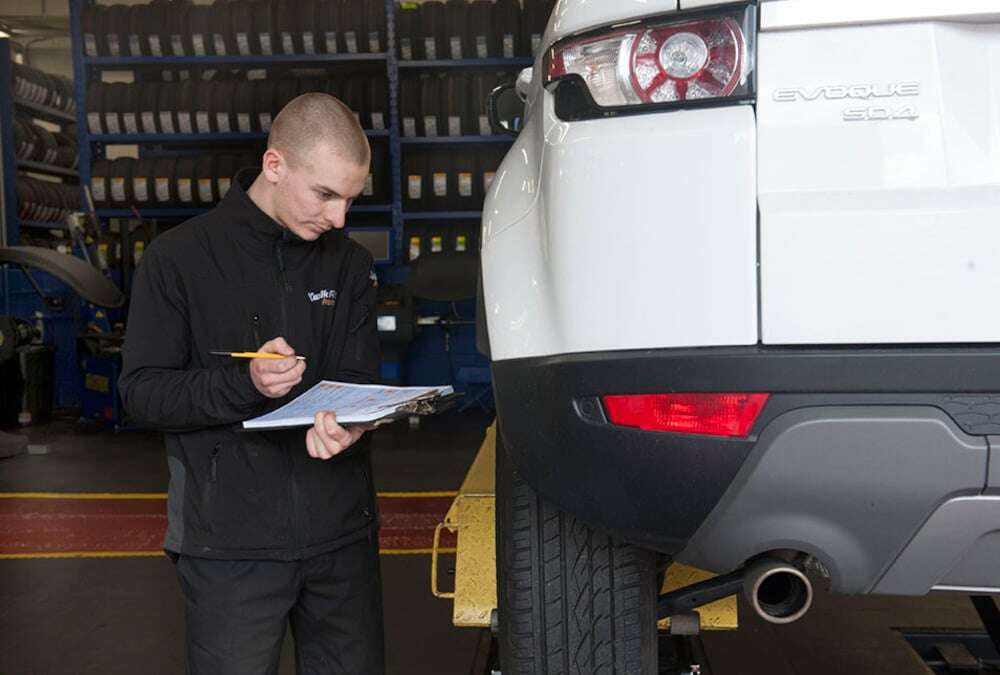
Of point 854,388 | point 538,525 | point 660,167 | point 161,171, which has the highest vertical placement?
point 161,171

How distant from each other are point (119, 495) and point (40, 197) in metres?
7.43

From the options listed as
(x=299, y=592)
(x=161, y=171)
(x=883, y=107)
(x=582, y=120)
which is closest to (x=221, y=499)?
(x=299, y=592)

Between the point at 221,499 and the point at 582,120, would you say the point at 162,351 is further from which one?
the point at 582,120

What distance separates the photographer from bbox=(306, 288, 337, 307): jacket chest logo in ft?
6.57

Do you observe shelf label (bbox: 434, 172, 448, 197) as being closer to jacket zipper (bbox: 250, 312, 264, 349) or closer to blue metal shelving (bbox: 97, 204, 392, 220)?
blue metal shelving (bbox: 97, 204, 392, 220)

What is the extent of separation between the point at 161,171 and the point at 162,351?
713cm

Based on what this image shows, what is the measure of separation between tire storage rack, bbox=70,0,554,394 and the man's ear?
607 centimetres

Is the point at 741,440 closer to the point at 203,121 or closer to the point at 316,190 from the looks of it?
the point at 316,190

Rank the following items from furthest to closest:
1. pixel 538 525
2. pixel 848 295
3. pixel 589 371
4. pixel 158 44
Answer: pixel 158 44 → pixel 538 525 → pixel 589 371 → pixel 848 295

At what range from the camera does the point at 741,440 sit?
4.09 ft

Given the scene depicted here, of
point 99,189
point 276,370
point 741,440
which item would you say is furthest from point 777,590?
point 99,189

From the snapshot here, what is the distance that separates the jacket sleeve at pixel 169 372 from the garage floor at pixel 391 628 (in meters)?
1.34

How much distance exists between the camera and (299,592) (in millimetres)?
1992

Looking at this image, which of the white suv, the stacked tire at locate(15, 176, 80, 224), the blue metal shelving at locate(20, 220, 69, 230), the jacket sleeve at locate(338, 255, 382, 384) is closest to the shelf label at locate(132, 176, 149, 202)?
the stacked tire at locate(15, 176, 80, 224)
